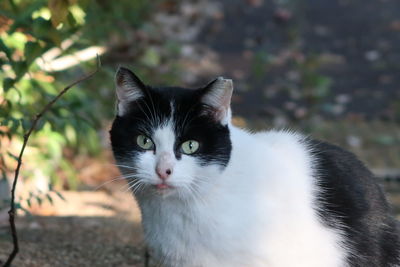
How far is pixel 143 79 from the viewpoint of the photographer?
4.77 meters

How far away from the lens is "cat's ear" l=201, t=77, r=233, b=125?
7.31ft

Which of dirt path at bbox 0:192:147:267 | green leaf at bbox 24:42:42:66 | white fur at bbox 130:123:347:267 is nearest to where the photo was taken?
white fur at bbox 130:123:347:267

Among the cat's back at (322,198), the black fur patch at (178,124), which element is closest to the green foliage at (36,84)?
the black fur patch at (178,124)

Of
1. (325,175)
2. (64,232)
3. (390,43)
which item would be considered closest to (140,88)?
(325,175)

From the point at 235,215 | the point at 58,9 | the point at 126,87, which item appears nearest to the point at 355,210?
the point at 235,215

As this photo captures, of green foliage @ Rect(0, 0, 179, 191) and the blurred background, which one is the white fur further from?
green foliage @ Rect(0, 0, 179, 191)

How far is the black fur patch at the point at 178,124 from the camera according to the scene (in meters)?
2.24

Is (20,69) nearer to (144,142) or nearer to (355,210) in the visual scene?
(144,142)

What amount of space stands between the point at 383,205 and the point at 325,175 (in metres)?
0.30

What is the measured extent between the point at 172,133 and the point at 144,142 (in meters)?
0.10

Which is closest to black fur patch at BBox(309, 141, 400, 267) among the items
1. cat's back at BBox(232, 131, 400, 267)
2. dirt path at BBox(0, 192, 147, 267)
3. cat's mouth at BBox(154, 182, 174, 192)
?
cat's back at BBox(232, 131, 400, 267)

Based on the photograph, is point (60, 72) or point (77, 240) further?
point (60, 72)

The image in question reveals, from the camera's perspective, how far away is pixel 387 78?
23.0 ft

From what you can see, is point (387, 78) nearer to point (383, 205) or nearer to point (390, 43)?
point (390, 43)
